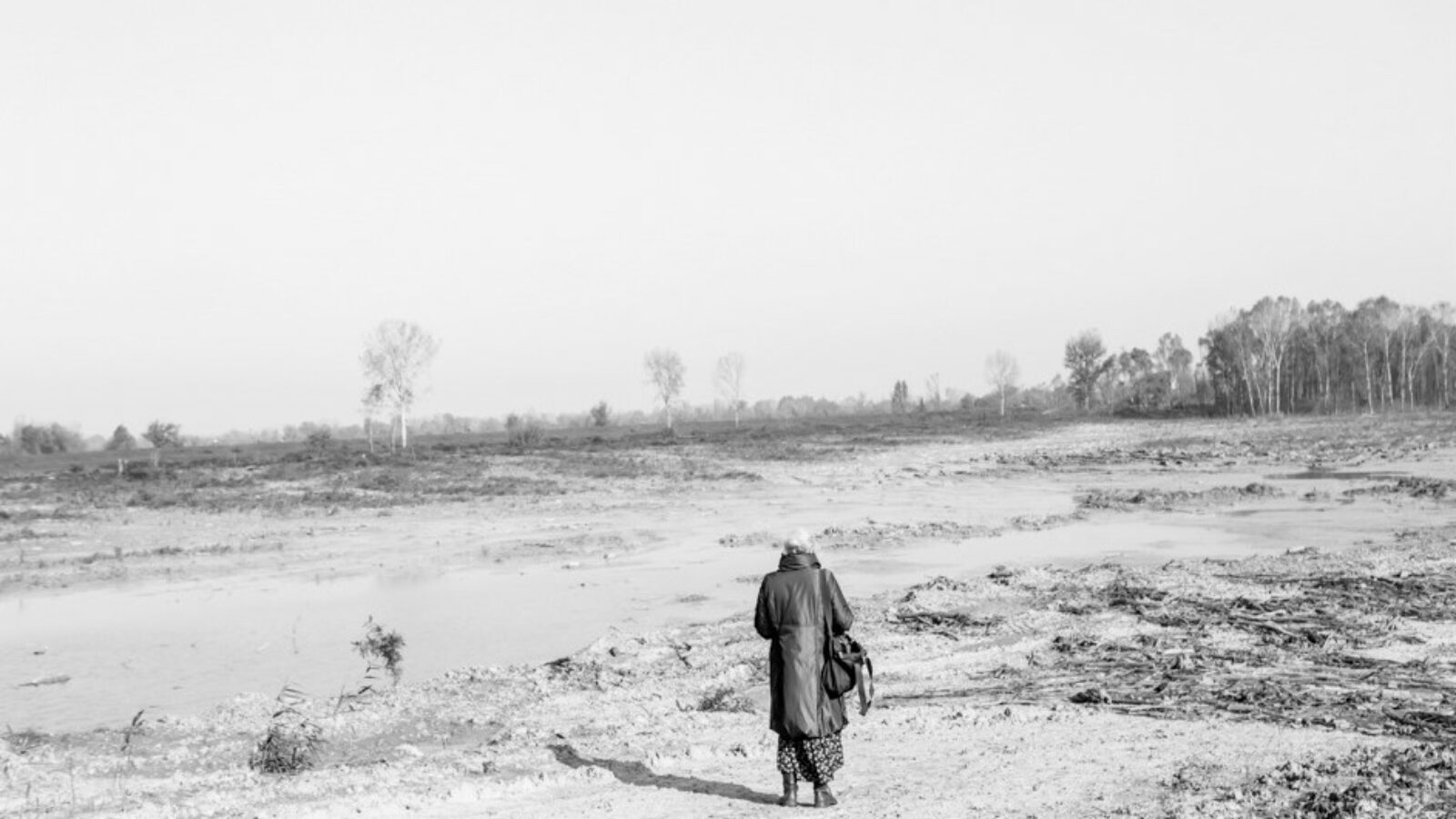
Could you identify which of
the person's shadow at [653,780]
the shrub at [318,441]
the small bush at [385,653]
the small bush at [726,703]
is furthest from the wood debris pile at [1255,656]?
the shrub at [318,441]

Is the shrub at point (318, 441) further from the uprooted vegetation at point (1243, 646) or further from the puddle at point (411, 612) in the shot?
the uprooted vegetation at point (1243, 646)

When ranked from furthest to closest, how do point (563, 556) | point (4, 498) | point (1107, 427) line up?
point (1107, 427) → point (4, 498) → point (563, 556)

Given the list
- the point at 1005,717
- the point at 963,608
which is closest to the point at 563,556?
the point at 963,608

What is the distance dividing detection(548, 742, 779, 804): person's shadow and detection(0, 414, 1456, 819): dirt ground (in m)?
0.04

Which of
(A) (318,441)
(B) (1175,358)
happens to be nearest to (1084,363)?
(B) (1175,358)

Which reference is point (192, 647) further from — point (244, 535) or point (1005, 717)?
point (244, 535)

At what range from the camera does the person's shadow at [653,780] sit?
6934mm

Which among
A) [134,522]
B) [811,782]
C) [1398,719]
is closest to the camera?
[811,782]

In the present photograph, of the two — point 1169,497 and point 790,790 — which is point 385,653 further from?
point 1169,497

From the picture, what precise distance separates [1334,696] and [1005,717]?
→ 96.8 inches

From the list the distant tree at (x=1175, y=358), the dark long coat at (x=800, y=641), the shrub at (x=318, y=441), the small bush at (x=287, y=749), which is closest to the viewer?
the dark long coat at (x=800, y=641)

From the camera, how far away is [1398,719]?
770 centimetres

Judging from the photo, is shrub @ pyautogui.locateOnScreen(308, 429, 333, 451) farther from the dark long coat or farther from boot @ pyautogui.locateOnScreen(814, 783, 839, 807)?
boot @ pyautogui.locateOnScreen(814, 783, 839, 807)

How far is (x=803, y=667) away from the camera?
6.48 m
